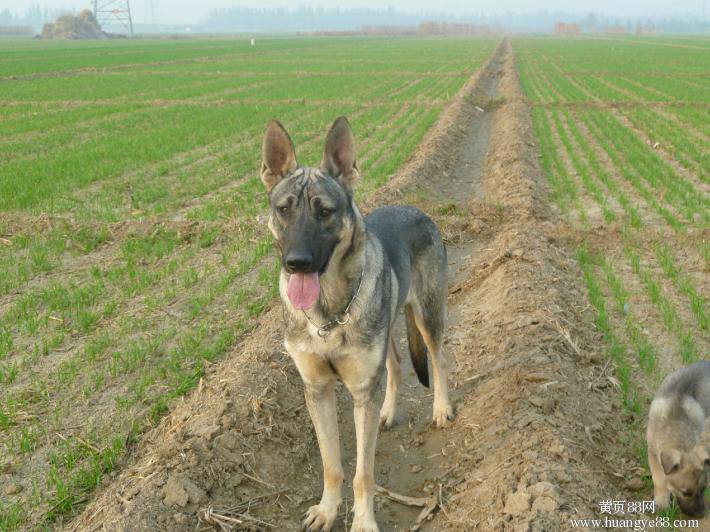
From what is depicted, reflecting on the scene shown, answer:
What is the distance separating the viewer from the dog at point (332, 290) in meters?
4.06

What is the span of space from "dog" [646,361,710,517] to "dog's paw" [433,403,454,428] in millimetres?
1776

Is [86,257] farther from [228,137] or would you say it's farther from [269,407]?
[228,137]

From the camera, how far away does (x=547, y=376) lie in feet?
19.6

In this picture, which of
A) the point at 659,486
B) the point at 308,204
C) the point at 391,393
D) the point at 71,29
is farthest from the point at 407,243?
the point at 71,29

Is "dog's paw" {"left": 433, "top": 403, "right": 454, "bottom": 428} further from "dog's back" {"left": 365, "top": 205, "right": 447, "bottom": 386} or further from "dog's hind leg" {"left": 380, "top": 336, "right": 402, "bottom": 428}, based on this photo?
"dog's back" {"left": 365, "top": 205, "right": 447, "bottom": 386}

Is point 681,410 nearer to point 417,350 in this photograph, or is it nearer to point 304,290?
point 417,350

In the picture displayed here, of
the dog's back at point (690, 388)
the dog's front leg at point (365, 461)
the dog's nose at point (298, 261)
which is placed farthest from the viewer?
the dog's back at point (690, 388)

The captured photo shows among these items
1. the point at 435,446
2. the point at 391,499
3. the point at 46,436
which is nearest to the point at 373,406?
the point at 391,499

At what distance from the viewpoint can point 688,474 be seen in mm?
4336

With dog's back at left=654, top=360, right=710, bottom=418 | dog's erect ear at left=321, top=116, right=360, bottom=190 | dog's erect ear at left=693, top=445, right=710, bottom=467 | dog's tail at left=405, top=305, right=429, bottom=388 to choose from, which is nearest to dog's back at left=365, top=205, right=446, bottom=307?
dog's tail at left=405, top=305, right=429, bottom=388

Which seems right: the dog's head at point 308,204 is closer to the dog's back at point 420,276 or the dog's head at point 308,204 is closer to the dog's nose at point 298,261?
the dog's nose at point 298,261

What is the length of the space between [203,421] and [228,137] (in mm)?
17764

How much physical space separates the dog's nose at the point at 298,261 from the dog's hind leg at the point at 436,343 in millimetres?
1996

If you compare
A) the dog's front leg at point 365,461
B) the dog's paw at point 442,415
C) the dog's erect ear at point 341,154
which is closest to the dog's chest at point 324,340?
the dog's front leg at point 365,461
